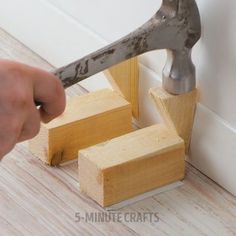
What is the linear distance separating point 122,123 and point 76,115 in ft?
0.19

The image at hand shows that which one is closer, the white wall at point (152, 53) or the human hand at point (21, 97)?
the human hand at point (21, 97)

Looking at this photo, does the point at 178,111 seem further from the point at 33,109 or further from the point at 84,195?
the point at 33,109

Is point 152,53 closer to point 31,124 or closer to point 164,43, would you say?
point 164,43

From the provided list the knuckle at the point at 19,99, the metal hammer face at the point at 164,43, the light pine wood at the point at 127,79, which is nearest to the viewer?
the knuckle at the point at 19,99

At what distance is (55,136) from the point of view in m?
0.88

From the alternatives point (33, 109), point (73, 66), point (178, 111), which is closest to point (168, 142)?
point (178, 111)

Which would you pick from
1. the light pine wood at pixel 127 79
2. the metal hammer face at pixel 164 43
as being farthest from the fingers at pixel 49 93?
the light pine wood at pixel 127 79

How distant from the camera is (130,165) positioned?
2.71 feet

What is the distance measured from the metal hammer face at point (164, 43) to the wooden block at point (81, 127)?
10cm

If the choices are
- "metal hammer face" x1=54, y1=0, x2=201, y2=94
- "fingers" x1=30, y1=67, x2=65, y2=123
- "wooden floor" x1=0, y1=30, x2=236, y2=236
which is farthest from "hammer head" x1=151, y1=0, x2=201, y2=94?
"fingers" x1=30, y1=67, x2=65, y2=123

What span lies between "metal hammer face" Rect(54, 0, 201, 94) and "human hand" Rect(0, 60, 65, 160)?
227mm

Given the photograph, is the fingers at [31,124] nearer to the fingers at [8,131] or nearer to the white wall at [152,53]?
the fingers at [8,131]

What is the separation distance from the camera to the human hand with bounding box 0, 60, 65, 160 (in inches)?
20.6

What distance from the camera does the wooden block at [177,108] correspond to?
0.86 meters
